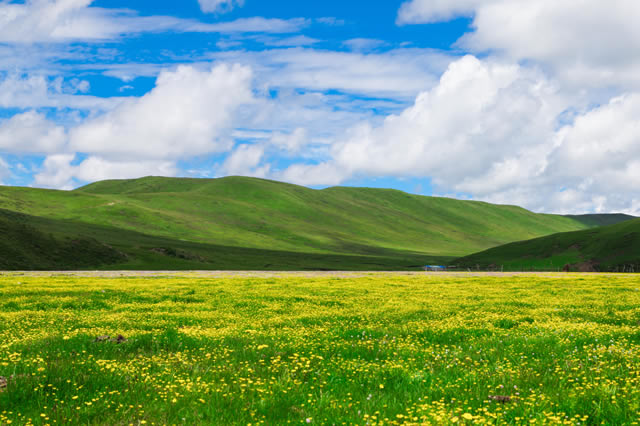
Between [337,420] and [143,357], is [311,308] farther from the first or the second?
[337,420]

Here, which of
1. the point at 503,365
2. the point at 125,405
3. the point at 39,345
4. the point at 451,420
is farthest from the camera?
the point at 39,345

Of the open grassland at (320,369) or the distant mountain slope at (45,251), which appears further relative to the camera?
the distant mountain slope at (45,251)

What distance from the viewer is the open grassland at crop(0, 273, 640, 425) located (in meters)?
Answer: 7.55

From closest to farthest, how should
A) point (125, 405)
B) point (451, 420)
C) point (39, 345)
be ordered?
point (451, 420) → point (125, 405) → point (39, 345)

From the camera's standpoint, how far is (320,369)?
10.3m

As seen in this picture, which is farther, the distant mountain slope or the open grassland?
the distant mountain slope

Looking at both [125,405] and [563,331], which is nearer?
[125,405]

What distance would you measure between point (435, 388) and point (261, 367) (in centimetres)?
394

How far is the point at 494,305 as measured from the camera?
23.1 meters

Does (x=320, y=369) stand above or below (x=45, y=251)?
below

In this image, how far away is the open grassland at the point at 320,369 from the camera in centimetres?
755

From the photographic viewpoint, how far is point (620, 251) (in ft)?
584

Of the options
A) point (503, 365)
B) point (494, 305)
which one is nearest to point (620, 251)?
point (494, 305)

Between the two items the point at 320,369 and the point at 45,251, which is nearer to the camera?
the point at 320,369
